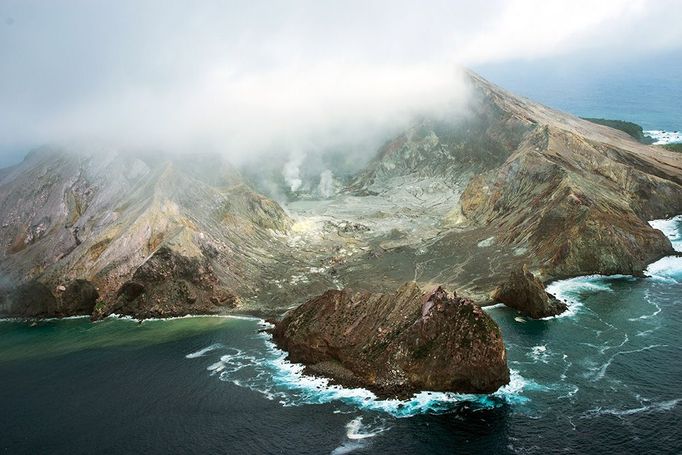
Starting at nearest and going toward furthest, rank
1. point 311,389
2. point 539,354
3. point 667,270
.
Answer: point 311,389
point 539,354
point 667,270

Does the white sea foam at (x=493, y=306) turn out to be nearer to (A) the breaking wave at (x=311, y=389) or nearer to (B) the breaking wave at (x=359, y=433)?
(A) the breaking wave at (x=311, y=389)

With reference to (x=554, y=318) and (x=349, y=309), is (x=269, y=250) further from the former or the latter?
(x=554, y=318)

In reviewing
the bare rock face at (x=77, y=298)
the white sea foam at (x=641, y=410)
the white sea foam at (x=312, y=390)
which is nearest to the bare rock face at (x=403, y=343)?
the white sea foam at (x=312, y=390)

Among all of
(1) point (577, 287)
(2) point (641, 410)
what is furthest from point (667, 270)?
(2) point (641, 410)

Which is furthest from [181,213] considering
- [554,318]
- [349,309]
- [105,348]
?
[554,318]

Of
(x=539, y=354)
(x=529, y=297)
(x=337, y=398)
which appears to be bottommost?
(x=539, y=354)

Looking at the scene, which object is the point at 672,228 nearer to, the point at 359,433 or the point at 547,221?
the point at 547,221
